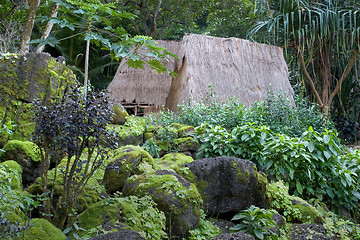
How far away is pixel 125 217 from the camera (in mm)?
3277

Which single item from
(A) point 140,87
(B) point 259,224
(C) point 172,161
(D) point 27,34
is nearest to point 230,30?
(A) point 140,87

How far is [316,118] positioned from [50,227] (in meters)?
6.34

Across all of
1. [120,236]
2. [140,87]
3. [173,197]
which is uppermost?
[140,87]

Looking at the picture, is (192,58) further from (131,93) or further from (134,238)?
(134,238)

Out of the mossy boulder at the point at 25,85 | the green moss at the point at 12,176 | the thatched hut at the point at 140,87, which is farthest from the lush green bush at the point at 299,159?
the thatched hut at the point at 140,87

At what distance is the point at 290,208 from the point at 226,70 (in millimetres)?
5241

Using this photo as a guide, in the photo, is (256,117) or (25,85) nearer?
(25,85)

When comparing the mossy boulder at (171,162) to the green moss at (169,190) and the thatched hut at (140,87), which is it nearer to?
the green moss at (169,190)

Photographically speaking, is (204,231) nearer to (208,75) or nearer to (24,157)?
(24,157)

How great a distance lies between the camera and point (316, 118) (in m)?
7.66

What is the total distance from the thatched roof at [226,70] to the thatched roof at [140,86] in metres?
0.36

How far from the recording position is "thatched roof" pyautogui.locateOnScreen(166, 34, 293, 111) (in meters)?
8.79

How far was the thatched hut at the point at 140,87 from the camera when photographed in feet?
31.1

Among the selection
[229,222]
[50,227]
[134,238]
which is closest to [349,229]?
[229,222]
